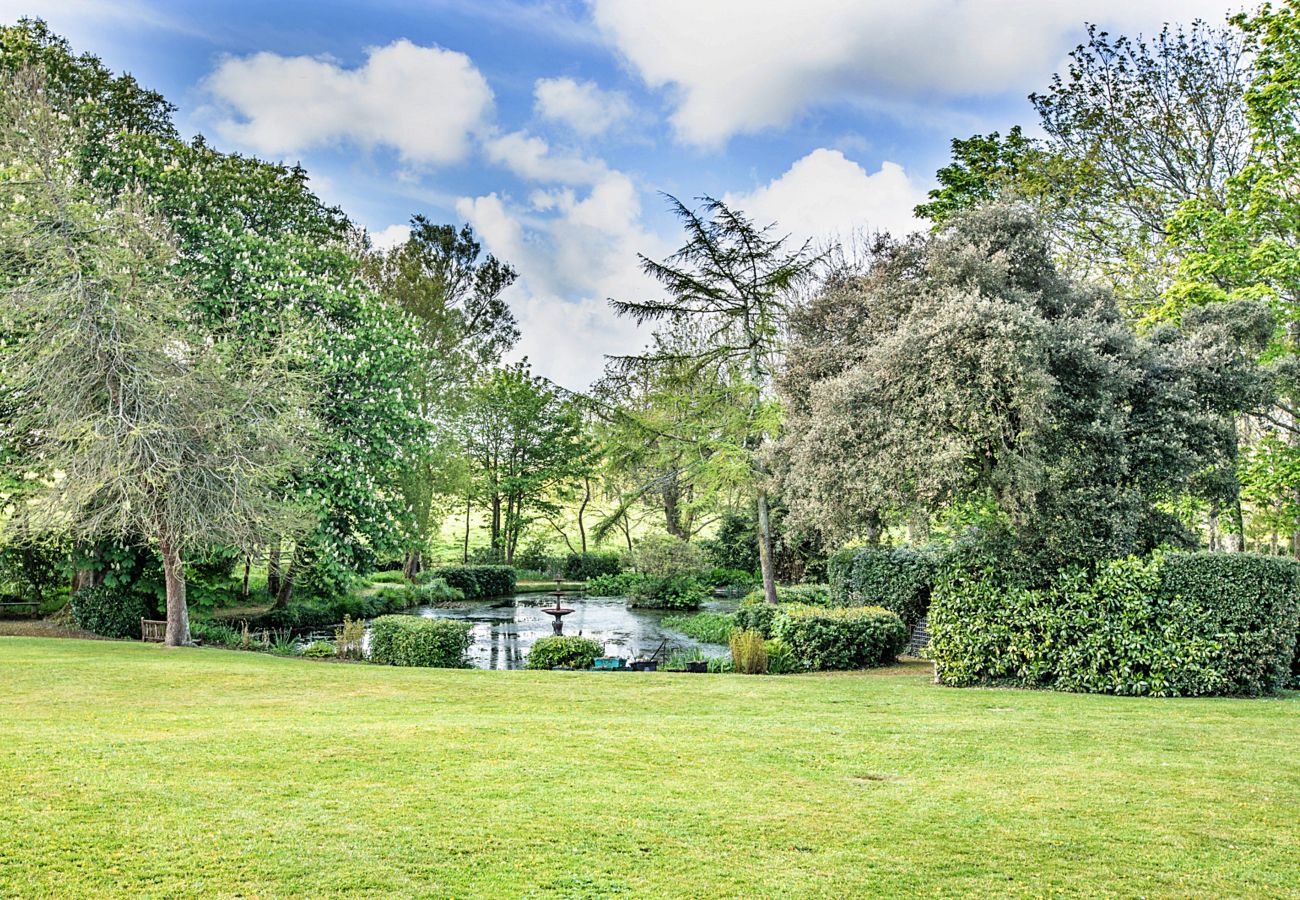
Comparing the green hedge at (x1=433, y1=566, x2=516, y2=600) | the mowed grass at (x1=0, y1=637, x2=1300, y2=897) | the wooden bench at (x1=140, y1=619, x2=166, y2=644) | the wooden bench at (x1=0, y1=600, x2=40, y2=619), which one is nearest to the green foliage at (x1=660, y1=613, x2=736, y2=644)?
the mowed grass at (x1=0, y1=637, x2=1300, y2=897)

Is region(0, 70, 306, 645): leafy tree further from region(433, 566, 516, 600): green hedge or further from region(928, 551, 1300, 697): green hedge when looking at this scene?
region(433, 566, 516, 600): green hedge

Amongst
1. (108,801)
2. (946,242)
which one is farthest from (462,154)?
(108,801)

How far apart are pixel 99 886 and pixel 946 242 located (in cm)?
1281

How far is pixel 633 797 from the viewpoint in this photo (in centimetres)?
591

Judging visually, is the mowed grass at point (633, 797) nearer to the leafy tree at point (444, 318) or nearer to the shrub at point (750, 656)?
the shrub at point (750, 656)

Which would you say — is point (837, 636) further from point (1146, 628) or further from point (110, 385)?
point (110, 385)

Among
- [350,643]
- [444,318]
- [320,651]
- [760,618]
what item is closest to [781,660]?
[760,618]

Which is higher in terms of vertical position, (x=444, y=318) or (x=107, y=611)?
(x=444, y=318)

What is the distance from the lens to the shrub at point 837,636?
14289mm

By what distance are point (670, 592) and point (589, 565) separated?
10.1 m

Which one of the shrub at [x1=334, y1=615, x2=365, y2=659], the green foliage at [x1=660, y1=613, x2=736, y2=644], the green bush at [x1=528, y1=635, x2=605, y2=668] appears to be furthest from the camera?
the green foliage at [x1=660, y1=613, x2=736, y2=644]

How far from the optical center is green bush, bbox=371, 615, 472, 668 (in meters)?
15.0

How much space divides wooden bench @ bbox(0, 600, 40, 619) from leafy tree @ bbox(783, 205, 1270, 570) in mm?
18232

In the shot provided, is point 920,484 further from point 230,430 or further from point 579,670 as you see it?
point 230,430
